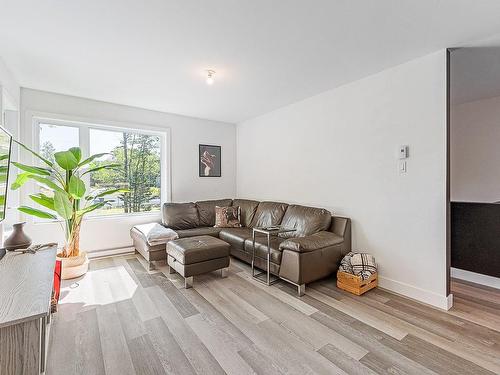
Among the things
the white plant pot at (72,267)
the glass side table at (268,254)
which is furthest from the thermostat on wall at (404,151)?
the white plant pot at (72,267)

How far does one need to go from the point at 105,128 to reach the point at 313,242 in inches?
147

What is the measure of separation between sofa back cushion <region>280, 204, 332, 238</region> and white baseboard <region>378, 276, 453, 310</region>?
0.90m

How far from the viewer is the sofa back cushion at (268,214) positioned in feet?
12.6

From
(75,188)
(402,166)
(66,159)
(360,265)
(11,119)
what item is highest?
(11,119)

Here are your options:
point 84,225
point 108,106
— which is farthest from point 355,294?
point 108,106

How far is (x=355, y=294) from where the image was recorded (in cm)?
264

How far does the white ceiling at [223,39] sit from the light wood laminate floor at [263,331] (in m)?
2.50

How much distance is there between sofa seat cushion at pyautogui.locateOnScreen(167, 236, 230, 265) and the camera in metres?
2.81

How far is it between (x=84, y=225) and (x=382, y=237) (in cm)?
421

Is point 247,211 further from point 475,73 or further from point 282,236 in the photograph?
point 475,73

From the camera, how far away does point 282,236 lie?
3441 mm

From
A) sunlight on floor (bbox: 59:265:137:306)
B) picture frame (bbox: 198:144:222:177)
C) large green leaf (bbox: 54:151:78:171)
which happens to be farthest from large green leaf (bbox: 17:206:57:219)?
picture frame (bbox: 198:144:222:177)

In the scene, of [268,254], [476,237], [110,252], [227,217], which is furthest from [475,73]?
[110,252]

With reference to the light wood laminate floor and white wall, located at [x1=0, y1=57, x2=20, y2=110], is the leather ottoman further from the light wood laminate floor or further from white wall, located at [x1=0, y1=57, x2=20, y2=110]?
white wall, located at [x1=0, y1=57, x2=20, y2=110]
